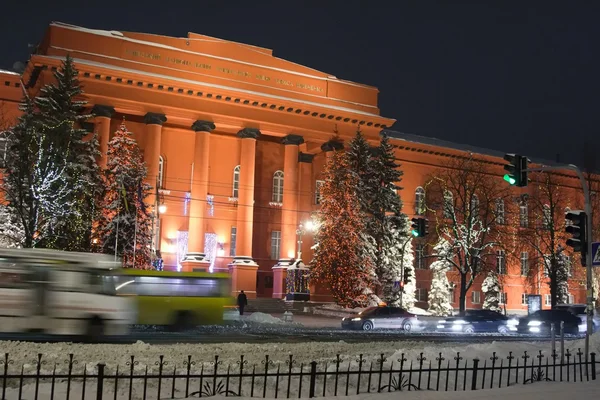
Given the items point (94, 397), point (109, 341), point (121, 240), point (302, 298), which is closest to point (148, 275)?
point (109, 341)

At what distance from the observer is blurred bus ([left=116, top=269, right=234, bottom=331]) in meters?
26.9

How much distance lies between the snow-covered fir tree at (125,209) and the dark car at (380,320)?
1383 cm

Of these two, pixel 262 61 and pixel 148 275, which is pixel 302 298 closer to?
pixel 262 61

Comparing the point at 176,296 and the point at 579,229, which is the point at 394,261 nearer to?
the point at 176,296

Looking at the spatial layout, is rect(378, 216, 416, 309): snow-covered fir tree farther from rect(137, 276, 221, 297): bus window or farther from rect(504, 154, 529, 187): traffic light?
rect(504, 154, 529, 187): traffic light

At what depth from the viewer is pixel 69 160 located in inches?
1473

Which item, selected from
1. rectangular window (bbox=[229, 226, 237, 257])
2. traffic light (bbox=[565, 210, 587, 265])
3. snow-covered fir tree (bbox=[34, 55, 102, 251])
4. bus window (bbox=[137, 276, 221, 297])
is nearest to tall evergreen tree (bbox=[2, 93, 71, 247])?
snow-covered fir tree (bbox=[34, 55, 102, 251])

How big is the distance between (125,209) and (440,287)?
26108 mm

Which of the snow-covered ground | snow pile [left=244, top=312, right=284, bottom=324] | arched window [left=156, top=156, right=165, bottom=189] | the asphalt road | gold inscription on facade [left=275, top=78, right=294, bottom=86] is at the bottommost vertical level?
snow pile [left=244, top=312, right=284, bottom=324]

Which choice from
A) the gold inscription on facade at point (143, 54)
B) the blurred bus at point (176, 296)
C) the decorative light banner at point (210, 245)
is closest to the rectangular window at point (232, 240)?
the decorative light banner at point (210, 245)

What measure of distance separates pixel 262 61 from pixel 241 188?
10.6m

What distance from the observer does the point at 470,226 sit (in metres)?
49.1

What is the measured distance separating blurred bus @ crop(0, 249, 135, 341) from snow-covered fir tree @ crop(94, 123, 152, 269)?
66.2 ft

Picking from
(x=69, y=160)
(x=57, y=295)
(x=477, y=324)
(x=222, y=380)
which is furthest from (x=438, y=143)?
(x=222, y=380)
